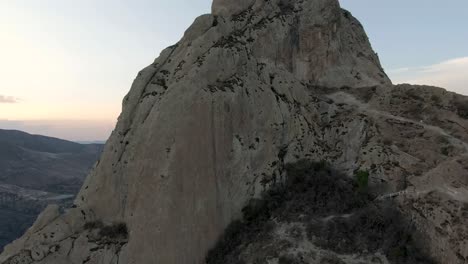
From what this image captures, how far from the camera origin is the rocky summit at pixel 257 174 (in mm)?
32312

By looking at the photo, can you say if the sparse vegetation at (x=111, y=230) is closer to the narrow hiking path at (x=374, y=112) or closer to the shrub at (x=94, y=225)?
the shrub at (x=94, y=225)

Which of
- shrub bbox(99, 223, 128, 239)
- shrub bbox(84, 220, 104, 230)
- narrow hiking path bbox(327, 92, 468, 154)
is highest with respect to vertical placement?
Result: narrow hiking path bbox(327, 92, 468, 154)

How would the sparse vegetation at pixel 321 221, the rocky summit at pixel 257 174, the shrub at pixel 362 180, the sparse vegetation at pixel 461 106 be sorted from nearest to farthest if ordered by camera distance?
the sparse vegetation at pixel 321 221 < the rocky summit at pixel 257 174 < the shrub at pixel 362 180 < the sparse vegetation at pixel 461 106

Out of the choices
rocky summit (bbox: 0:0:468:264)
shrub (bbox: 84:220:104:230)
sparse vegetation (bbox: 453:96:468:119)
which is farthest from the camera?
sparse vegetation (bbox: 453:96:468:119)

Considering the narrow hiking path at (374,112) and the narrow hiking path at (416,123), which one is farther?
the narrow hiking path at (374,112)

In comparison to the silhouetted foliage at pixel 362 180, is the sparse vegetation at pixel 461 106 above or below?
above

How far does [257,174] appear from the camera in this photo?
38781 millimetres

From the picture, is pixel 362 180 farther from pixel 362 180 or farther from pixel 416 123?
pixel 416 123

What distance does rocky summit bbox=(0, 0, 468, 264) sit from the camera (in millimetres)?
32312

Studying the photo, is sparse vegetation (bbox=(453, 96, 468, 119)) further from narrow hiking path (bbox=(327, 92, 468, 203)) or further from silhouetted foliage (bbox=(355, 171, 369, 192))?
silhouetted foliage (bbox=(355, 171, 369, 192))

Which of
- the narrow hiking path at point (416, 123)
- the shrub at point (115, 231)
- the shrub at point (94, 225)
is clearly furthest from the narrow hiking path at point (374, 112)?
the shrub at point (94, 225)

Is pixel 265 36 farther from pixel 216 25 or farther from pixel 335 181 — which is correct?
pixel 335 181

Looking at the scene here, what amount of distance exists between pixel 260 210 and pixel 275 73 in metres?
15.3

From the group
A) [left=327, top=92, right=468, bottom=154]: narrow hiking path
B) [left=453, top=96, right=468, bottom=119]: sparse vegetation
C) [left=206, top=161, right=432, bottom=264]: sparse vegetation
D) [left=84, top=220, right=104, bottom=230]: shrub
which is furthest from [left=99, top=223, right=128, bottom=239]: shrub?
[left=453, top=96, right=468, bottom=119]: sparse vegetation
